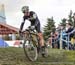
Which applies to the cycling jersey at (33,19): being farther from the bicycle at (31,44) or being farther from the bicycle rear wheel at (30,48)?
the bicycle rear wheel at (30,48)

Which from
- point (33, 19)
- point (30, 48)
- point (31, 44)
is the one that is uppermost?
point (33, 19)

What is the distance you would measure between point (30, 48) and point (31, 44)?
124 millimetres

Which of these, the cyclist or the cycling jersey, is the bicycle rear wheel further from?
the cycling jersey

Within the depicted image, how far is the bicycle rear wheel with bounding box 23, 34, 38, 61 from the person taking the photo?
10.6m

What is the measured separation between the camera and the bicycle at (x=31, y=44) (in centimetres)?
1057

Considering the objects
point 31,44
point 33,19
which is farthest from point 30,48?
point 33,19

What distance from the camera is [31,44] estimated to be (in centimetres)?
1098

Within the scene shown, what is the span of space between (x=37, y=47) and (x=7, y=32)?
2629cm

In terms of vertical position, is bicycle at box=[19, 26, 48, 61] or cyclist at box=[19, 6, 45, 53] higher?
cyclist at box=[19, 6, 45, 53]

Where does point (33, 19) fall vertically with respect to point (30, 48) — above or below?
above

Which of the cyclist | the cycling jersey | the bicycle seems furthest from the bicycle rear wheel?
the cycling jersey

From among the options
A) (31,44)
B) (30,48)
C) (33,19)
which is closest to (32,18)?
(33,19)

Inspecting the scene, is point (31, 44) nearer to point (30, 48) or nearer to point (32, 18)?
point (30, 48)

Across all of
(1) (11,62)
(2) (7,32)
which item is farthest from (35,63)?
(2) (7,32)
